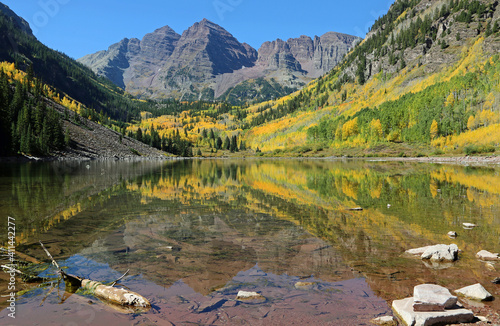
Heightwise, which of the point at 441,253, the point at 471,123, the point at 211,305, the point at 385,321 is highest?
the point at 471,123

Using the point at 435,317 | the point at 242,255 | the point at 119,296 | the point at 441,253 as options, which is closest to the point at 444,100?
the point at 441,253

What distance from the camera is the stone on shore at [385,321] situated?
22.0 ft

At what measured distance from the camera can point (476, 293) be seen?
7797 mm

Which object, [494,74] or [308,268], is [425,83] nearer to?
[494,74]

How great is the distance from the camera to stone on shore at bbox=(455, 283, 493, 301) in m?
7.72

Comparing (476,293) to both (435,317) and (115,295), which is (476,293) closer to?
(435,317)

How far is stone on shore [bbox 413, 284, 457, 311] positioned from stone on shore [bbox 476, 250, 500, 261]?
16.1ft

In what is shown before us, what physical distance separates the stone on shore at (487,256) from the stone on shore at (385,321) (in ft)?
21.0

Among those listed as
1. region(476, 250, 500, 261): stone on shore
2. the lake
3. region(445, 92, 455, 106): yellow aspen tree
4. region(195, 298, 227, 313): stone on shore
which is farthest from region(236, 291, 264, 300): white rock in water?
region(445, 92, 455, 106): yellow aspen tree

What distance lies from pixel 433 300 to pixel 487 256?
565 centimetres

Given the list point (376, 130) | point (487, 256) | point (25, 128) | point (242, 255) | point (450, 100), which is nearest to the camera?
point (487, 256)

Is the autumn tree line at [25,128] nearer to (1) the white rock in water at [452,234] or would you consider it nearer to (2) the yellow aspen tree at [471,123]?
(1) the white rock in water at [452,234]

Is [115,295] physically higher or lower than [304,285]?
higher

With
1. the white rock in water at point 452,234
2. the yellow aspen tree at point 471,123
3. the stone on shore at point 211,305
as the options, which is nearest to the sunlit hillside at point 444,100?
the yellow aspen tree at point 471,123
